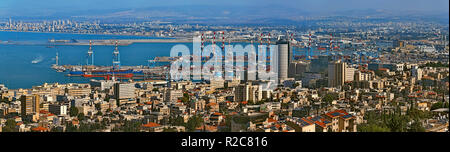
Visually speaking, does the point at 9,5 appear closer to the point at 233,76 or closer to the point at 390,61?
the point at 233,76

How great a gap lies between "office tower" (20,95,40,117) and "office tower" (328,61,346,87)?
5314 mm

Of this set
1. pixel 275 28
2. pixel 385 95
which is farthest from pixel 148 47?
pixel 385 95

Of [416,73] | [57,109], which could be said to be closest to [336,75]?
[416,73]

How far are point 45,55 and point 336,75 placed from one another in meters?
9.23

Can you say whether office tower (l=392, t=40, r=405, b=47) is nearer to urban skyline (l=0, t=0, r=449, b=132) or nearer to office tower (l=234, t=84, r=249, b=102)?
urban skyline (l=0, t=0, r=449, b=132)

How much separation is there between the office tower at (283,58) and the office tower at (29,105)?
19.9 ft

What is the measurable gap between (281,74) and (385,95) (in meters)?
4.74

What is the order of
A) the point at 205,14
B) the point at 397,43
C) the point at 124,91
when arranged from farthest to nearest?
the point at 397,43, the point at 205,14, the point at 124,91

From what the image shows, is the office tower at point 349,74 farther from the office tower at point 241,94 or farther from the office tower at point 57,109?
the office tower at point 57,109

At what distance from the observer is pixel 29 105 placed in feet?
27.7

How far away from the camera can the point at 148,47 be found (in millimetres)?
20203

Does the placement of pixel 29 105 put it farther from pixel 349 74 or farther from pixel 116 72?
pixel 116 72

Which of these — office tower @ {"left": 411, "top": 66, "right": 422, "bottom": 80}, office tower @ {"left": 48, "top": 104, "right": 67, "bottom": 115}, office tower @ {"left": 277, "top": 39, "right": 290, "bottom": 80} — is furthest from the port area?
office tower @ {"left": 48, "top": 104, "right": 67, "bottom": 115}

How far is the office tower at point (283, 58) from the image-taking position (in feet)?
46.1
